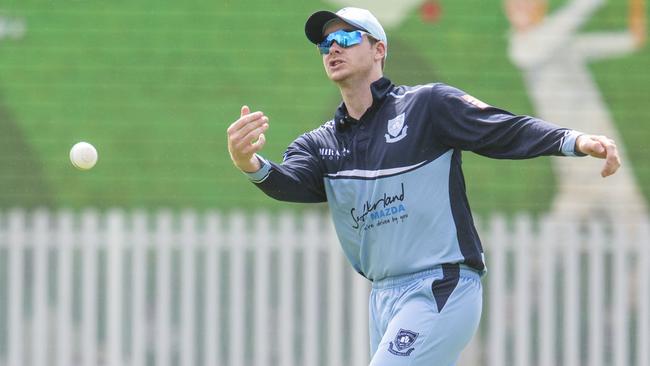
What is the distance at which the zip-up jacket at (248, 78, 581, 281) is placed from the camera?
5.63 m

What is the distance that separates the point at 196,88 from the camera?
1201 cm

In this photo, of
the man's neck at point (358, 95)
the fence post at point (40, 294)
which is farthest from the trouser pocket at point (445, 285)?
the fence post at point (40, 294)

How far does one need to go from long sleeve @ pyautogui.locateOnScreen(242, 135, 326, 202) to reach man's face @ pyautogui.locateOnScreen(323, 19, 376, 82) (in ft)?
1.40

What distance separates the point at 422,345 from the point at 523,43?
7.04 metres

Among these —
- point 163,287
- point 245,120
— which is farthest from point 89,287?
point 245,120

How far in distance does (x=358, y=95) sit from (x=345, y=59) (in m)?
0.19

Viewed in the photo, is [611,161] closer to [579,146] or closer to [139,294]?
[579,146]

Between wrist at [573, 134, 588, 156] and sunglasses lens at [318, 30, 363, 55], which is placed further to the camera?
sunglasses lens at [318, 30, 363, 55]

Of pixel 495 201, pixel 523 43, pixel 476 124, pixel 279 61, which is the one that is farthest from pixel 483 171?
pixel 476 124

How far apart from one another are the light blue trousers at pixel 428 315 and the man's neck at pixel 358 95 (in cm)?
85

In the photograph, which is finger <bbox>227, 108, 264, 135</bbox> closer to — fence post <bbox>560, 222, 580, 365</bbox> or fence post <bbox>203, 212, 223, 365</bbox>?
fence post <bbox>203, 212, 223, 365</bbox>

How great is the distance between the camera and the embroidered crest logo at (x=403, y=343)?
5.45 meters

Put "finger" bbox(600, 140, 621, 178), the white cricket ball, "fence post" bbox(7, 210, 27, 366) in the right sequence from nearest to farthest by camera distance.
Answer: "finger" bbox(600, 140, 621, 178), the white cricket ball, "fence post" bbox(7, 210, 27, 366)

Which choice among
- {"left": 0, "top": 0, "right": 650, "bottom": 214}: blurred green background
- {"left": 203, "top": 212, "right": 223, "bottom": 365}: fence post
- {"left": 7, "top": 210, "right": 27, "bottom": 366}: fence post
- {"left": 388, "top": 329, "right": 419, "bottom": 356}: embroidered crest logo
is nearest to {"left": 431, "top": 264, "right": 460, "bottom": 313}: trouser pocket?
{"left": 388, "top": 329, "right": 419, "bottom": 356}: embroidered crest logo
